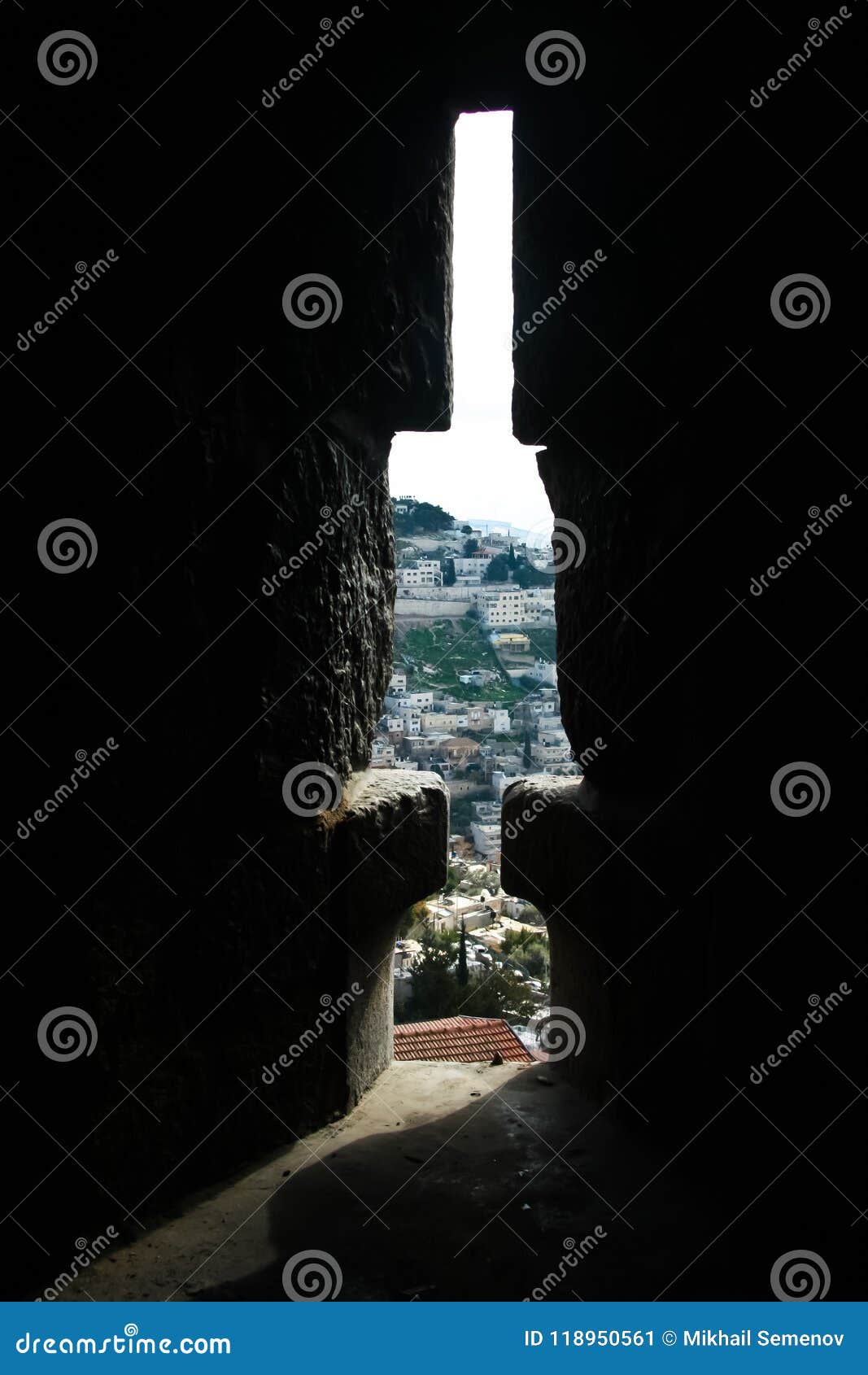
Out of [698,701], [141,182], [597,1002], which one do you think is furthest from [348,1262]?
[141,182]

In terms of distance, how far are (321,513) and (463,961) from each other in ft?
9.59

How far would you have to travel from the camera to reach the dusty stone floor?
7.64 ft

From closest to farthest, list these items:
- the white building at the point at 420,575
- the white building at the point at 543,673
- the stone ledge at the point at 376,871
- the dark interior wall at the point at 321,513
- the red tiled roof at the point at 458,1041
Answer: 1. the dark interior wall at the point at 321,513
2. the stone ledge at the point at 376,871
3. the white building at the point at 543,673
4. the white building at the point at 420,575
5. the red tiled roof at the point at 458,1041

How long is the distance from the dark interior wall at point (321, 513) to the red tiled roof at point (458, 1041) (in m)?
1.03

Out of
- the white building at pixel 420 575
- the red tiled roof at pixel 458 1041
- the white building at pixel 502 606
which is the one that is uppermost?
the white building at pixel 502 606

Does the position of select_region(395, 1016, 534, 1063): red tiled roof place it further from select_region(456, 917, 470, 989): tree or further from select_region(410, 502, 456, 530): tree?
select_region(410, 502, 456, 530): tree

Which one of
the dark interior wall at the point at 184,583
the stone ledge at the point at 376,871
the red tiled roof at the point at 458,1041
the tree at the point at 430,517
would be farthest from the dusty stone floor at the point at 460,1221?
the tree at the point at 430,517

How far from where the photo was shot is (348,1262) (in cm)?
238

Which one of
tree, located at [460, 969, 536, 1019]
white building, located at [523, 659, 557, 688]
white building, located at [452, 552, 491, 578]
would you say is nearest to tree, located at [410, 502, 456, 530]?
white building, located at [452, 552, 491, 578]

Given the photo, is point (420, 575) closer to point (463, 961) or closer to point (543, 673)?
point (543, 673)

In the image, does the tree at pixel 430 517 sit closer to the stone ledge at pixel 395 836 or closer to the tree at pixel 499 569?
the tree at pixel 499 569

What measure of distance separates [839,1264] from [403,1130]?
1.14 m

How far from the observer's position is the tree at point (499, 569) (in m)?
4.05

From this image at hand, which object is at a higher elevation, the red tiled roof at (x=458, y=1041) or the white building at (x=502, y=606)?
the white building at (x=502, y=606)
